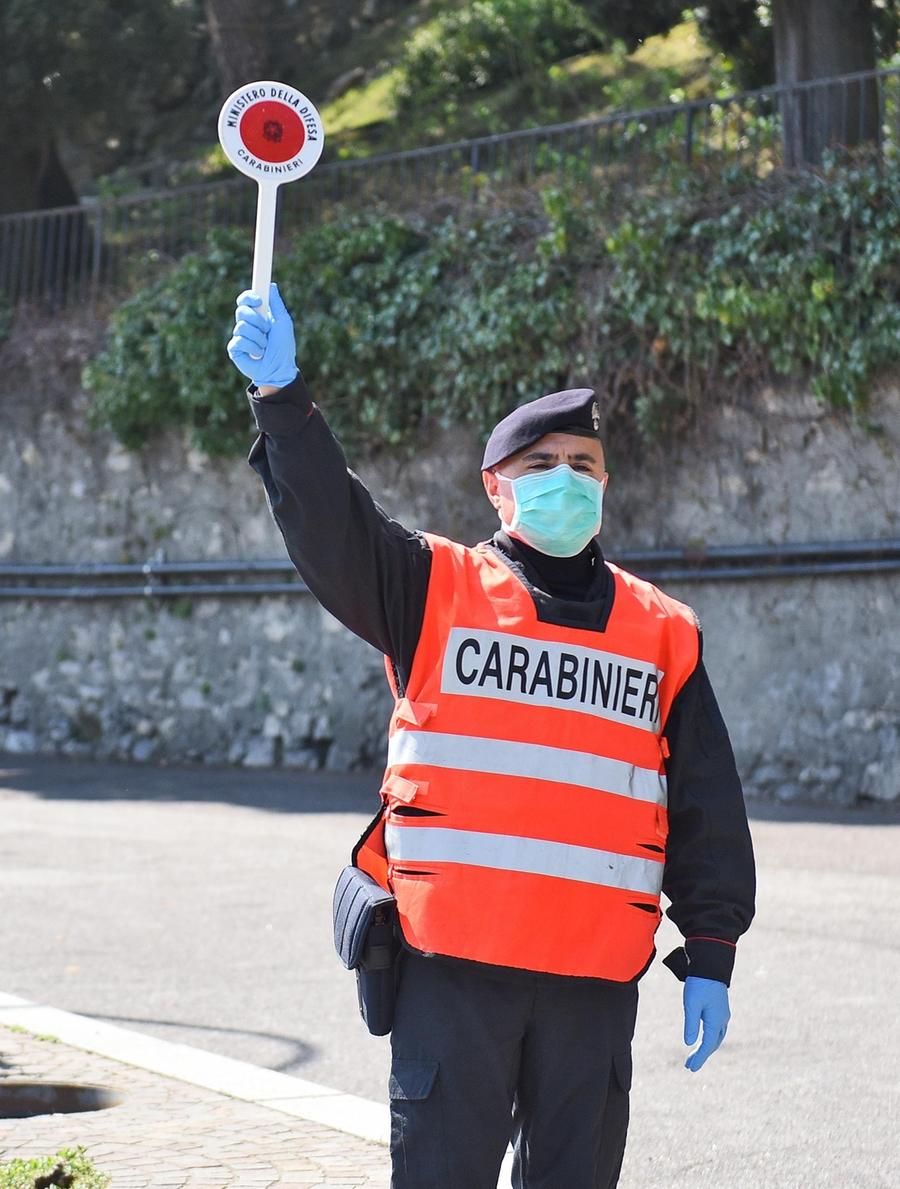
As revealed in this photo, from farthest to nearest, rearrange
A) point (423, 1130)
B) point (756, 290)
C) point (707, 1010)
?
1. point (756, 290)
2. point (707, 1010)
3. point (423, 1130)

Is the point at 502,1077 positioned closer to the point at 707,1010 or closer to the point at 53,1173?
the point at 707,1010

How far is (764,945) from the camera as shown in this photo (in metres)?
7.01

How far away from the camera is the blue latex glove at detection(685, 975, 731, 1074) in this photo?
9.85ft

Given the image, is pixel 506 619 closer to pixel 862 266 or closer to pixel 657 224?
pixel 862 266

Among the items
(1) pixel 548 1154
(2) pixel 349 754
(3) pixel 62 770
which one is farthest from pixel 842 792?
(1) pixel 548 1154

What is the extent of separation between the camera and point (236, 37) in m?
21.9

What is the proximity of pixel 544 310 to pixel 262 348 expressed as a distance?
10230 millimetres

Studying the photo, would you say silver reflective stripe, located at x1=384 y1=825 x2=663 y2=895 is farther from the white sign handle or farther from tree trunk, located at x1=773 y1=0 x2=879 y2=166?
tree trunk, located at x1=773 y1=0 x2=879 y2=166

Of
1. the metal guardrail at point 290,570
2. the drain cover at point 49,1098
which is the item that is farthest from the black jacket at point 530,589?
the metal guardrail at point 290,570

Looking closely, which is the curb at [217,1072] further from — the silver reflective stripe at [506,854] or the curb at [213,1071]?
the silver reflective stripe at [506,854]

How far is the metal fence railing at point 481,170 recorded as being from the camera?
12586 mm

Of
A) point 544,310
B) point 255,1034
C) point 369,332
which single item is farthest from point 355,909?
point 369,332

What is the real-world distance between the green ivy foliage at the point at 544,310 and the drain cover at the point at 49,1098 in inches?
322

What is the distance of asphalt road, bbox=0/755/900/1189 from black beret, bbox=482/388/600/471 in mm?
1971
